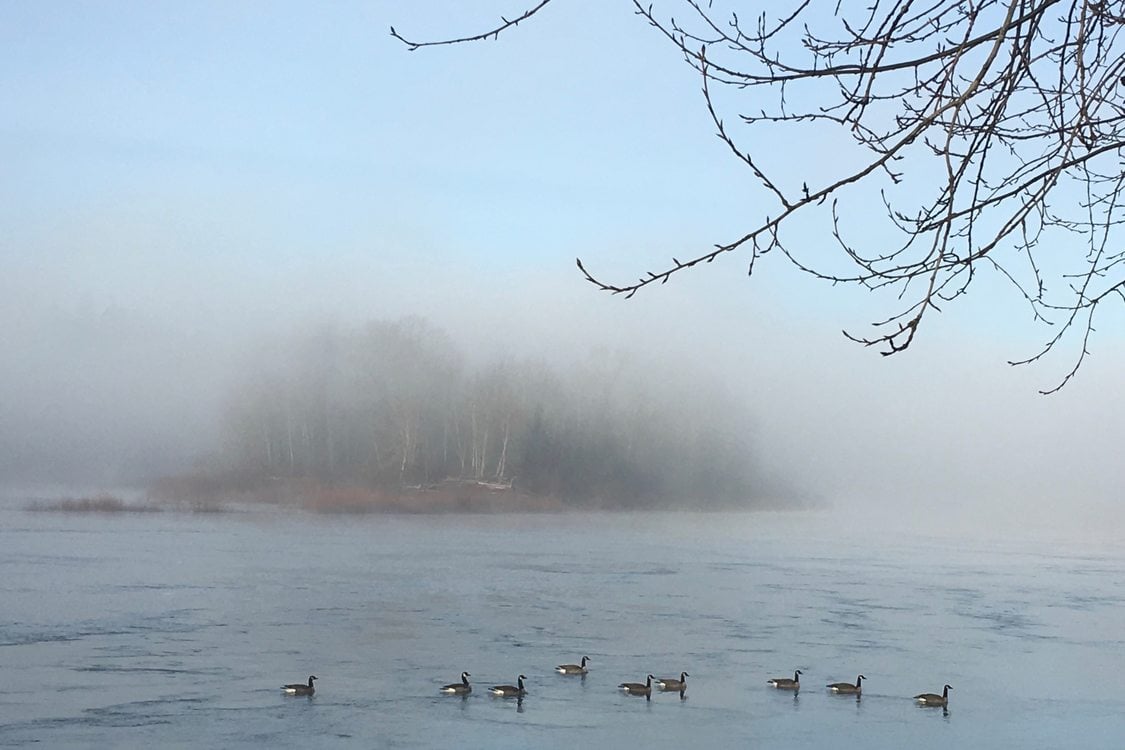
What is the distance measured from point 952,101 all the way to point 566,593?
20329 mm

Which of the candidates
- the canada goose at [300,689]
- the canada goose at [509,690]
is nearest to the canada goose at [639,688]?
the canada goose at [509,690]

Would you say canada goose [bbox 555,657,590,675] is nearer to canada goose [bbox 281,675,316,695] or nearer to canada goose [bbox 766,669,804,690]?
canada goose [bbox 766,669,804,690]

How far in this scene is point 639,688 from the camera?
12984mm

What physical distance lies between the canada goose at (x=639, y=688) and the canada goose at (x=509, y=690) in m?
1.08

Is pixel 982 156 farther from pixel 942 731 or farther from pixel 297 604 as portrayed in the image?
pixel 297 604

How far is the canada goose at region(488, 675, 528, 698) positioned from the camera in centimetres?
1259

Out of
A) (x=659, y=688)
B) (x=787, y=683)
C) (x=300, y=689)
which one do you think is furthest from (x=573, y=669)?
(x=300, y=689)

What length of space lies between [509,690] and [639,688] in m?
1.36

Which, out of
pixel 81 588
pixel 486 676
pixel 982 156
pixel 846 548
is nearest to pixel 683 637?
pixel 486 676

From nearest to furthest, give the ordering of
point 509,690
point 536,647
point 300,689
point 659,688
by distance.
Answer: point 300,689
point 509,690
point 659,688
point 536,647

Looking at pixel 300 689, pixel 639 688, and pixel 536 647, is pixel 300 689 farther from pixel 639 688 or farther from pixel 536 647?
pixel 536 647

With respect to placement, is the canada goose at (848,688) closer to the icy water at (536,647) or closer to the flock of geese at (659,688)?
the flock of geese at (659,688)

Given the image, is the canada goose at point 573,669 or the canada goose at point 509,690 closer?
the canada goose at point 509,690

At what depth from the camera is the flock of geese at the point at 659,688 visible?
1247cm
